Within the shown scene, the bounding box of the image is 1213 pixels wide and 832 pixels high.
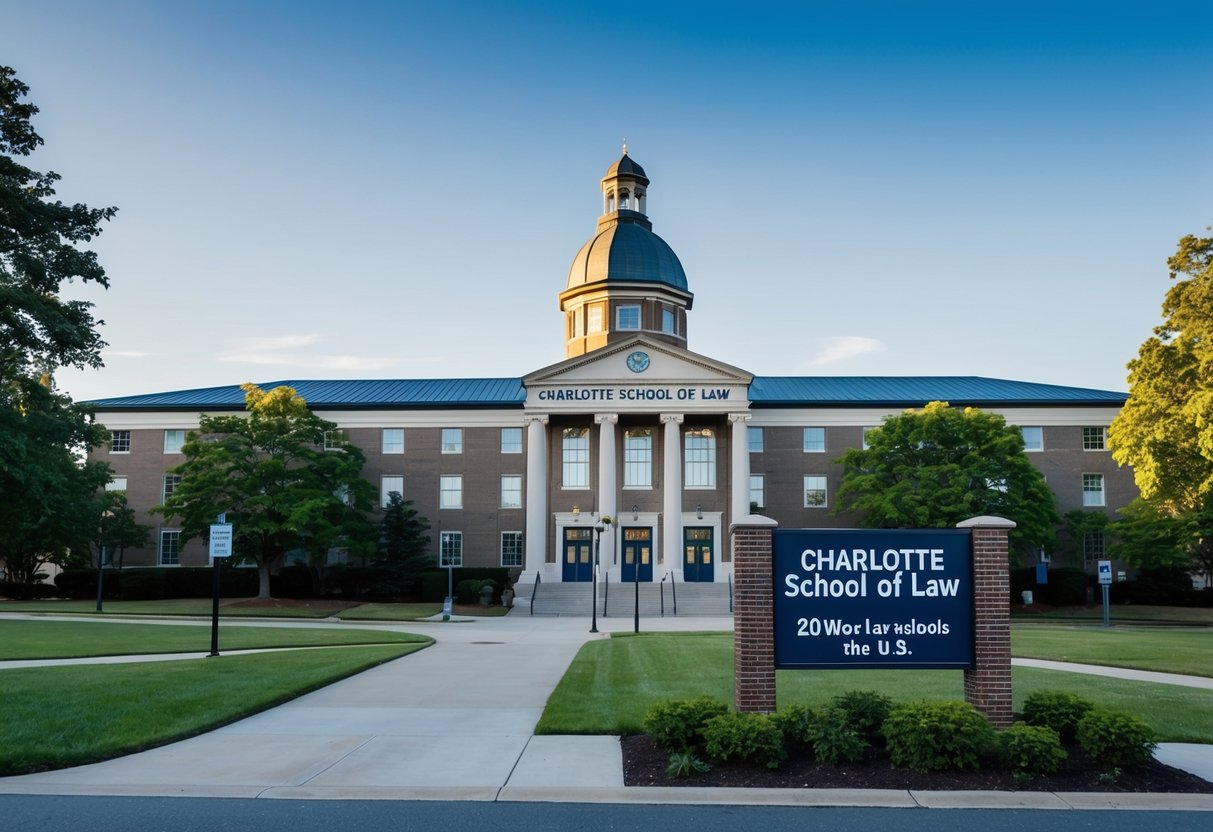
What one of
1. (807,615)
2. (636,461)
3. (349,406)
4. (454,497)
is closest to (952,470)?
(636,461)

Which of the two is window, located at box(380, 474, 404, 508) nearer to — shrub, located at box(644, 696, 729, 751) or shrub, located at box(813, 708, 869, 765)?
shrub, located at box(644, 696, 729, 751)

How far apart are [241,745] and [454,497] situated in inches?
1978

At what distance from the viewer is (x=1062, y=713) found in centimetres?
1148

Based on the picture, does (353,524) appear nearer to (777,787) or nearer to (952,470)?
(952,470)

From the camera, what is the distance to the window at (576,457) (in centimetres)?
6062

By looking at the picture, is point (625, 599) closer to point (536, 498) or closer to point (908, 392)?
point (536, 498)

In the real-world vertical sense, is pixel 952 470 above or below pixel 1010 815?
above

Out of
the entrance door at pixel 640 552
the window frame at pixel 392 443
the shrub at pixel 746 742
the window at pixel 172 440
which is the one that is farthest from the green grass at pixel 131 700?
the window at pixel 172 440

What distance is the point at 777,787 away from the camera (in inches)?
396

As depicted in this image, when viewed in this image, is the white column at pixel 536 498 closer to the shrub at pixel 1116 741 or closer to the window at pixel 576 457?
the window at pixel 576 457

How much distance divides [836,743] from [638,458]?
49.9 m

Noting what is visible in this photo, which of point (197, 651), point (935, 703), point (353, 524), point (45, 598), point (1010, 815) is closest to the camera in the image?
point (1010, 815)

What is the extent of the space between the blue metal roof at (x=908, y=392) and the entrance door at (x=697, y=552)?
27.7 feet

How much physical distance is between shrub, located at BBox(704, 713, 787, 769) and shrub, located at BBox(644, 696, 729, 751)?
29 cm
